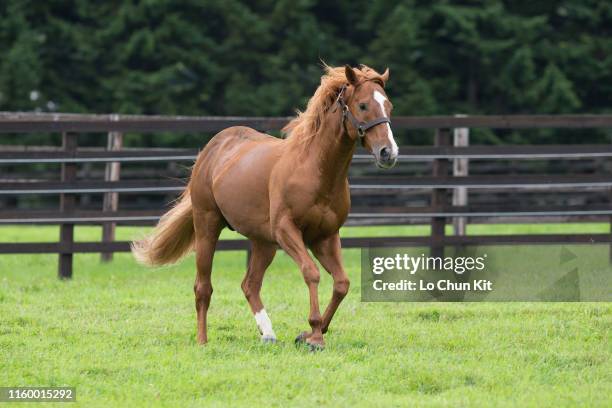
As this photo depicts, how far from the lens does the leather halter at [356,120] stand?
22.1 feet

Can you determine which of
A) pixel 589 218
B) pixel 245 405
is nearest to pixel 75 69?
pixel 589 218

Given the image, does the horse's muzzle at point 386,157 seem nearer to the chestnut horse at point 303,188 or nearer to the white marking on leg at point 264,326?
the chestnut horse at point 303,188

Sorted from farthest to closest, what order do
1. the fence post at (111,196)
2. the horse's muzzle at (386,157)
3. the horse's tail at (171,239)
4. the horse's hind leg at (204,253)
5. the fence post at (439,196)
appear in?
1. the fence post at (111,196)
2. the fence post at (439,196)
3. the horse's tail at (171,239)
4. the horse's hind leg at (204,253)
5. the horse's muzzle at (386,157)

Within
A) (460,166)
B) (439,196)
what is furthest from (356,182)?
(460,166)

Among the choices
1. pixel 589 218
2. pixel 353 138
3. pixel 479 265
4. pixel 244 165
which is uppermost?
pixel 353 138

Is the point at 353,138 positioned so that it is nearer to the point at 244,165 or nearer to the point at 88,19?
the point at 244,165

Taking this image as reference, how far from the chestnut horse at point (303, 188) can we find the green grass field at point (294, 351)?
1.59 feet

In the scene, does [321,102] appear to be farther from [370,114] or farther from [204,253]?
[204,253]

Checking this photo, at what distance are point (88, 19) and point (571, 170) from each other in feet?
38.3

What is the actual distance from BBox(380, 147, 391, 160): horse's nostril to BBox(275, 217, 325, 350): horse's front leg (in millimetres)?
852

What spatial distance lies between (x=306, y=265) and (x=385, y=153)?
942 millimetres

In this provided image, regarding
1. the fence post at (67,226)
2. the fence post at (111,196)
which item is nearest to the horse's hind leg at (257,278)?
the fence post at (67,226)

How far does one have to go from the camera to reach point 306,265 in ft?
22.8

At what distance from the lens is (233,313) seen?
8.73 metres
